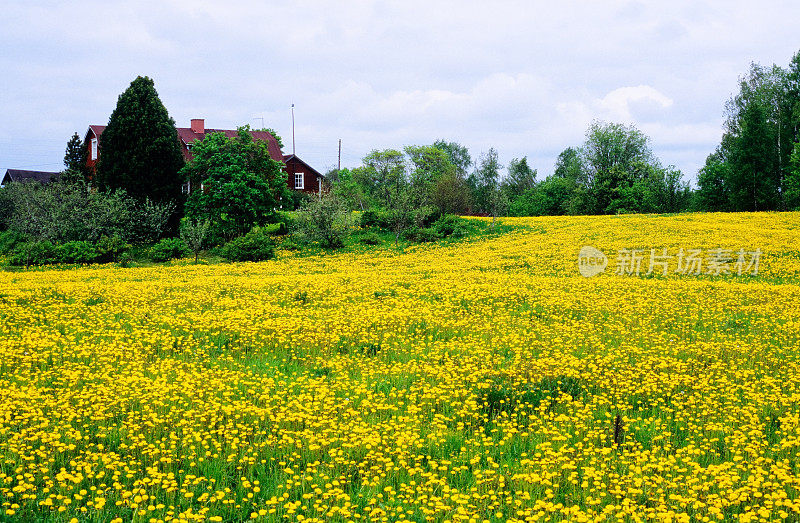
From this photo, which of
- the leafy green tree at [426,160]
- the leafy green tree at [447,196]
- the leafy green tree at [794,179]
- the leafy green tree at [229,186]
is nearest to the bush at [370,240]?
the leafy green tree at [229,186]

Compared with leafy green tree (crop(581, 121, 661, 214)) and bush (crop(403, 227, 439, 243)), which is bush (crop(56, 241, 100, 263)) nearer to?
bush (crop(403, 227, 439, 243))

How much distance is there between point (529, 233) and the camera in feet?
140

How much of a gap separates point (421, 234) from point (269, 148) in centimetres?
2760

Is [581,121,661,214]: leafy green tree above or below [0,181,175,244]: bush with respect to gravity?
above

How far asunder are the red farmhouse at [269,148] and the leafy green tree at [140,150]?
20.8 feet

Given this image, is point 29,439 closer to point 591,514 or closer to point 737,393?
point 591,514

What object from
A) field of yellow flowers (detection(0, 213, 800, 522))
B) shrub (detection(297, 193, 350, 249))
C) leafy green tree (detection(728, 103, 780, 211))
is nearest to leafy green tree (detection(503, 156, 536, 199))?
leafy green tree (detection(728, 103, 780, 211))

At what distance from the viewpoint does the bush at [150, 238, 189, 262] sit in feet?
117

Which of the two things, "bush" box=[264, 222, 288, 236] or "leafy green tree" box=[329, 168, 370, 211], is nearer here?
"bush" box=[264, 222, 288, 236]

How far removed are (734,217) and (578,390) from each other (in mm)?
40806

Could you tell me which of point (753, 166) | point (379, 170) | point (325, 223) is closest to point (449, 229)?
point (325, 223)

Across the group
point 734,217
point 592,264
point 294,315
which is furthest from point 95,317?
point 734,217

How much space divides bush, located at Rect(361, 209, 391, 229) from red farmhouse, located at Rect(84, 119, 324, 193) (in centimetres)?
1052

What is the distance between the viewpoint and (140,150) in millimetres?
42000
